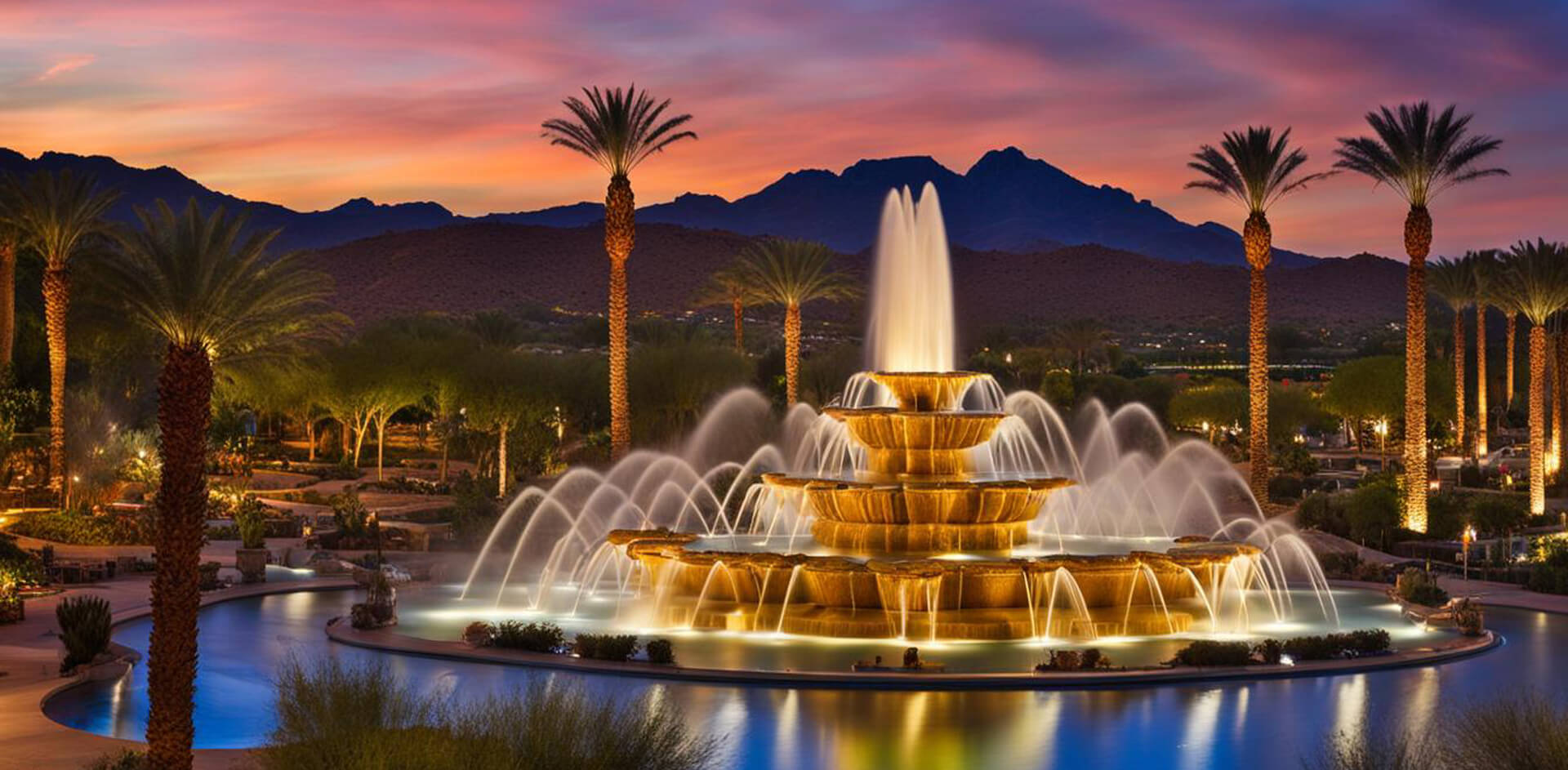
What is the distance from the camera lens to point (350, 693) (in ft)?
47.2

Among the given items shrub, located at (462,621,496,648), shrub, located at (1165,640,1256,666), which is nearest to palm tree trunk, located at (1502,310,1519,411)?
shrub, located at (1165,640,1256,666)

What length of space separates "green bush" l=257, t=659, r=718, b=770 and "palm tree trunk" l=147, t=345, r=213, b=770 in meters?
0.91

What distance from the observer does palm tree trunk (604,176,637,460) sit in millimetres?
45344

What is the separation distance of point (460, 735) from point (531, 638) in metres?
9.49

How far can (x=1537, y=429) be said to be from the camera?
161 ft

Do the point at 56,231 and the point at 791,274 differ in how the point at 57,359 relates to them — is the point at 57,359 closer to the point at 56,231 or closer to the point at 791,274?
the point at 56,231

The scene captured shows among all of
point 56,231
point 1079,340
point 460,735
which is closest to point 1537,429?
point 460,735

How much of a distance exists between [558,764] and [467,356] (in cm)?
6058

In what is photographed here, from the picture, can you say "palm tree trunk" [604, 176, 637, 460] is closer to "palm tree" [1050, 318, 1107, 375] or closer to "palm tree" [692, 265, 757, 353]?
"palm tree" [692, 265, 757, 353]

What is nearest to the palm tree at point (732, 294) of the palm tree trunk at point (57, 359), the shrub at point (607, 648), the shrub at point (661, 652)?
the palm tree trunk at point (57, 359)

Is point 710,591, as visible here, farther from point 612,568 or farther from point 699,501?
point 699,501

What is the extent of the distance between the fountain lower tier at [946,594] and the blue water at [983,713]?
374 centimetres

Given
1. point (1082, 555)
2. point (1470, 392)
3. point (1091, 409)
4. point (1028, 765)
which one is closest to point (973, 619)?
point (1082, 555)

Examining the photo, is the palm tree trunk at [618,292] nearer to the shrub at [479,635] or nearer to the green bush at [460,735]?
the shrub at [479,635]
